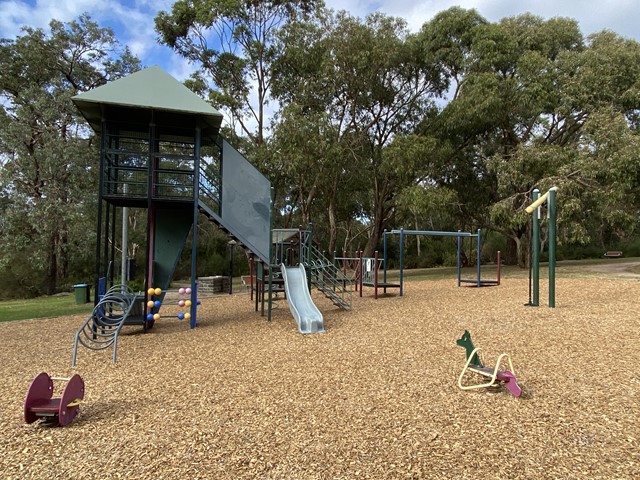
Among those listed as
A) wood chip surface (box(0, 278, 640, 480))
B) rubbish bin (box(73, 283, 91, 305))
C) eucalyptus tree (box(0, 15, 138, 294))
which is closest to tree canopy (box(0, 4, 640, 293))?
eucalyptus tree (box(0, 15, 138, 294))

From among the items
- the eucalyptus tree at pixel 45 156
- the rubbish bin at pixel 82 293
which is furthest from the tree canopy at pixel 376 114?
the rubbish bin at pixel 82 293

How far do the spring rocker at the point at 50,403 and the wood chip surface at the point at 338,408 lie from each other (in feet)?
0.32

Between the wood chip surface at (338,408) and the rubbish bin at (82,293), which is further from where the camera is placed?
the rubbish bin at (82,293)

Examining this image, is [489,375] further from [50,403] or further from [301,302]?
[301,302]

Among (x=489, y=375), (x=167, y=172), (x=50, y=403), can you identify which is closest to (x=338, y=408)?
(x=489, y=375)

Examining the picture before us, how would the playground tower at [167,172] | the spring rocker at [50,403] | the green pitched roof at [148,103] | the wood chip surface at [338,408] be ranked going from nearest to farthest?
the wood chip surface at [338,408], the spring rocker at [50,403], the green pitched roof at [148,103], the playground tower at [167,172]

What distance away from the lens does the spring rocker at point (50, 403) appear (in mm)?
3529

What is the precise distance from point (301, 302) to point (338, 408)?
4.77 meters

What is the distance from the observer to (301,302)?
28.1 feet

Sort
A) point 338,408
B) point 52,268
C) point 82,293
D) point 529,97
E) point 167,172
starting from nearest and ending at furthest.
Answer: point 338,408 → point 167,172 → point 82,293 → point 529,97 → point 52,268

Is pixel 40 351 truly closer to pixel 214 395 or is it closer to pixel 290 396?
pixel 214 395

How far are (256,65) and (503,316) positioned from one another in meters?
16.4

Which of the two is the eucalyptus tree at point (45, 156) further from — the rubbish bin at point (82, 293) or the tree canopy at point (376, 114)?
the rubbish bin at point (82, 293)

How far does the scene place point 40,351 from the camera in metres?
6.70
